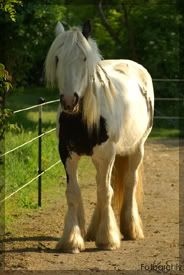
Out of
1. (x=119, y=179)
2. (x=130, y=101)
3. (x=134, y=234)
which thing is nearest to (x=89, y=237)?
(x=134, y=234)

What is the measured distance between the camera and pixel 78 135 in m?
6.44

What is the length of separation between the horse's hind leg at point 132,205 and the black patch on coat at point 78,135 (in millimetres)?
1051

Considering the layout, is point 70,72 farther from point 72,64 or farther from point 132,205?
point 132,205

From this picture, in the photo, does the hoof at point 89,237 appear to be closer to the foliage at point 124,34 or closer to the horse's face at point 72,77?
the horse's face at point 72,77

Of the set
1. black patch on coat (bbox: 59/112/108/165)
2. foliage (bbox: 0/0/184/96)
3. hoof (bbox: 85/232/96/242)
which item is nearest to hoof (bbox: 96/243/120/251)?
hoof (bbox: 85/232/96/242)

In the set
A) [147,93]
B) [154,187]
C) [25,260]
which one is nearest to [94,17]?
[154,187]

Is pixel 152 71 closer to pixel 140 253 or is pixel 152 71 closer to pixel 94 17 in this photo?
pixel 94 17

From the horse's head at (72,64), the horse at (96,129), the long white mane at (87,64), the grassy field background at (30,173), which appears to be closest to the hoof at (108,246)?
the horse at (96,129)

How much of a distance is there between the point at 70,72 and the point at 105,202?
1293 millimetres

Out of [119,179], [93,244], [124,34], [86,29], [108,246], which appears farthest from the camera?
[124,34]

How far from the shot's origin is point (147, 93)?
7719mm

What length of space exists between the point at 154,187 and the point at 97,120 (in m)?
3.96

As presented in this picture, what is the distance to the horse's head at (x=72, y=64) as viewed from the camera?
6004 mm

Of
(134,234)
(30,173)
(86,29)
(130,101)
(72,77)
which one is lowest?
(30,173)
